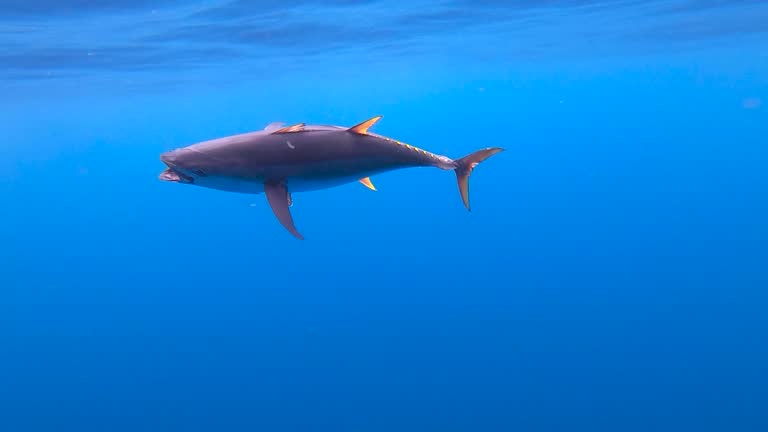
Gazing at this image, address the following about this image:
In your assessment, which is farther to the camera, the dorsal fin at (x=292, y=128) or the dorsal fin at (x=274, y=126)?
the dorsal fin at (x=274, y=126)

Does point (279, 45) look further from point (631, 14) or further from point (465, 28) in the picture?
point (631, 14)

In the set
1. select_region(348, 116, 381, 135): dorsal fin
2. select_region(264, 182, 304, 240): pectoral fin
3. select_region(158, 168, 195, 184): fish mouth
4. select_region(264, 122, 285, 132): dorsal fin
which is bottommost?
select_region(264, 182, 304, 240): pectoral fin

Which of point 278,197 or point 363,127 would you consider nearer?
point 278,197

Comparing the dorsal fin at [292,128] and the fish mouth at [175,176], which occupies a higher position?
the dorsal fin at [292,128]

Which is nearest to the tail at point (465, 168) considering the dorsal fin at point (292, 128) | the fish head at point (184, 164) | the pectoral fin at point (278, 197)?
the dorsal fin at point (292, 128)

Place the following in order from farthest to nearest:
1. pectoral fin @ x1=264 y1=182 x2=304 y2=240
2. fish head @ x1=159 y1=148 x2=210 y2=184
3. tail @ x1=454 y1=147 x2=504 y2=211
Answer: tail @ x1=454 y1=147 x2=504 y2=211 → pectoral fin @ x1=264 y1=182 x2=304 y2=240 → fish head @ x1=159 y1=148 x2=210 y2=184

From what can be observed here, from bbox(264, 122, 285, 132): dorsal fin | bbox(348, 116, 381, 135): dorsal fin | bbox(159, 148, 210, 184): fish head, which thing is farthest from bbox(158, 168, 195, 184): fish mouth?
bbox(348, 116, 381, 135): dorsal fin

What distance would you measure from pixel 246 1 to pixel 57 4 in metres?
4.58

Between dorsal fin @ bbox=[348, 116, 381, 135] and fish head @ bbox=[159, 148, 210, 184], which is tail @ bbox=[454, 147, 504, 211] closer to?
dorsal fin @ bbox=[348, 116, 381, 135]

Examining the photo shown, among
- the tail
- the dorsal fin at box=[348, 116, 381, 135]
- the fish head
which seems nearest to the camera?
the fish head

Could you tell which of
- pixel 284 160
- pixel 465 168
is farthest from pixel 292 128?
pixel 465 168

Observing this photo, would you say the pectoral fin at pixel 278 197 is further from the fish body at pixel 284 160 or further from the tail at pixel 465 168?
the tail at pixel 465 168

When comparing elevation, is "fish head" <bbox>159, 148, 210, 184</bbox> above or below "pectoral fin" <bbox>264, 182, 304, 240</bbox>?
above

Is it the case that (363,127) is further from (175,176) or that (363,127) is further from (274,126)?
(175,176)
